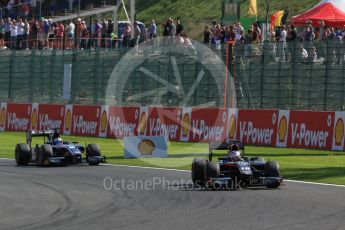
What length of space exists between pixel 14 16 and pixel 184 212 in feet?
134

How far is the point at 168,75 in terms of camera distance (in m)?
34.9

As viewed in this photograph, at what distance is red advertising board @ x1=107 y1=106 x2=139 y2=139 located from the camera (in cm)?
3378

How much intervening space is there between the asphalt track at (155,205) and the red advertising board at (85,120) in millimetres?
16321

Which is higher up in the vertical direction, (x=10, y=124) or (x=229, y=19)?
(x=229, y=19)

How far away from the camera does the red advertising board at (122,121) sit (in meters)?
33.8

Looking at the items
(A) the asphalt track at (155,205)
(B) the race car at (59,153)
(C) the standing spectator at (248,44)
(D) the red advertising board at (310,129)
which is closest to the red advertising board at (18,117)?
(C) the standing spectator at (248,44)

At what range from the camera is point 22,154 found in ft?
73.8

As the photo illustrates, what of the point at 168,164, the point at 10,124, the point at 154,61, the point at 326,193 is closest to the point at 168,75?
the point at 154,61

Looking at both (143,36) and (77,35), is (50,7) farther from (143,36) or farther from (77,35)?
(143,36)

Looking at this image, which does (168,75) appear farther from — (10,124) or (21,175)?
(21,175)

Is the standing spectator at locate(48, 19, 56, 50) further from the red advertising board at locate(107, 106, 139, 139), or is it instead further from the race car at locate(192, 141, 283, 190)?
the race car at locate(192, 141, 283, 190)

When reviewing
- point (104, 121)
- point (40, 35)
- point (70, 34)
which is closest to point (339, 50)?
point (104, 121)

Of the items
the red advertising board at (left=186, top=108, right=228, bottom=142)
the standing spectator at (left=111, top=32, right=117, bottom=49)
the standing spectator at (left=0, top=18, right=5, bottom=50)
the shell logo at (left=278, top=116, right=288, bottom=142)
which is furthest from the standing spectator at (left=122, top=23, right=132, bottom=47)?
the shell logo at (left=278, top=116, right=288, bottom=142)

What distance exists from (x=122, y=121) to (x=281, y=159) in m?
11.2
